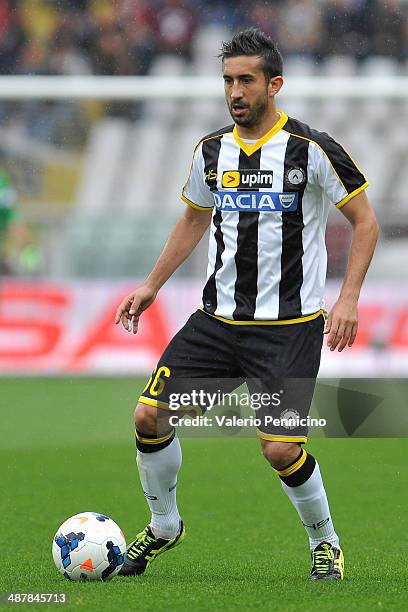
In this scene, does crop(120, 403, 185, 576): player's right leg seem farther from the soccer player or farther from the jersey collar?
the jersey collar

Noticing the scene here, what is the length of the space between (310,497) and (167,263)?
1014 mm

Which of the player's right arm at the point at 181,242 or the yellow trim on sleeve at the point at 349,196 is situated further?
the player's right arm at the point at 181,242


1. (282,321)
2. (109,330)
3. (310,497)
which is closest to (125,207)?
(109,330)

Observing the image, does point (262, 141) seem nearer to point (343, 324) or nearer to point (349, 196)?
point (349, 196)

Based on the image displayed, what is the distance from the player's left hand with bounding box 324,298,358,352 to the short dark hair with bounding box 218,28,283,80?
0.84 meters

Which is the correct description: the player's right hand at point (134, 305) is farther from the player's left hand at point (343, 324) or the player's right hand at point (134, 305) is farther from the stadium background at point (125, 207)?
the stadium background at point (125, 207)

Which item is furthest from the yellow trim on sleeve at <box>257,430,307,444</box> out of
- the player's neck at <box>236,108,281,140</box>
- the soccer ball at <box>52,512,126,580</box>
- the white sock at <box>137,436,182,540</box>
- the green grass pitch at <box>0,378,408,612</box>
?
the player's neck at <box>236,108,281,140</box>

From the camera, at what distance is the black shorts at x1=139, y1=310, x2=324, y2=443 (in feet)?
13.4

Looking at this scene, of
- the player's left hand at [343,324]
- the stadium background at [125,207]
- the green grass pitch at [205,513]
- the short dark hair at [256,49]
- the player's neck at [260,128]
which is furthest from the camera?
the stadium background at [125,207]

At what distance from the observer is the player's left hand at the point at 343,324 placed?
157 inches

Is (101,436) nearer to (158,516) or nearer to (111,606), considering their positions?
(158,516)

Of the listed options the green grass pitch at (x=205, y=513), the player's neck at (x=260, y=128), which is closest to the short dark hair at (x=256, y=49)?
the player's neck at (x=260, y=128)

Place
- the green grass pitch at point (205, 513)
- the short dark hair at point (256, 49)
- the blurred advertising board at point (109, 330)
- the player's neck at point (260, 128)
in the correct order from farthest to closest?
the blurred advertising board at point (109, 330) → the player's neck at point (260, 128) → the short dark hair at point (256, 49) → the green grass pitch at point (205, 513)

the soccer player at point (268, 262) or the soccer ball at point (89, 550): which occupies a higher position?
the soccer player at point (268, 262)
